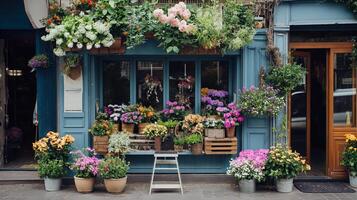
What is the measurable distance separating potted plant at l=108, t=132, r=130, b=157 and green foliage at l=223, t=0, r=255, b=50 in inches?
114

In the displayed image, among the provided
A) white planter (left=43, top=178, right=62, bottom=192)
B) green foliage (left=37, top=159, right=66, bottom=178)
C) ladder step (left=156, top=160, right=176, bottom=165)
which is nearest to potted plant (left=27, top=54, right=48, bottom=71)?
green foliage (left=37, top=159, right=66, bottom=178)

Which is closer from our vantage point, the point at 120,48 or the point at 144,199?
the point at 144,199

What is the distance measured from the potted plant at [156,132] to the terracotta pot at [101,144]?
0.88m

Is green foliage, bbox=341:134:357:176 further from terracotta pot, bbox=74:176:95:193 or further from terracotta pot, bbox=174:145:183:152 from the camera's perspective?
terracotta pot, bbox=74:176:95:193

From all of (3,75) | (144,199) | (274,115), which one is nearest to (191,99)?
(274,115)

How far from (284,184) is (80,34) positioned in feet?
17.0

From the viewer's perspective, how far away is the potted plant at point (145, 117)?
1200 centimetres

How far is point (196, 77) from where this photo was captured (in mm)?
12234

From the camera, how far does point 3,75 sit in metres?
13.1

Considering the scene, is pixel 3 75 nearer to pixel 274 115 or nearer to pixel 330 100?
pixel 274 115

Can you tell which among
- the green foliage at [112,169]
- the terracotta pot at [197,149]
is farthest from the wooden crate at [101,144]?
the terracotta pot at [197,149]

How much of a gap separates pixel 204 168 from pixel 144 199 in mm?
2001

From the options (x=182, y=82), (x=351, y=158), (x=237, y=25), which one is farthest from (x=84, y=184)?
(x=351, y=158)

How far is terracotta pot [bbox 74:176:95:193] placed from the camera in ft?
35.6
